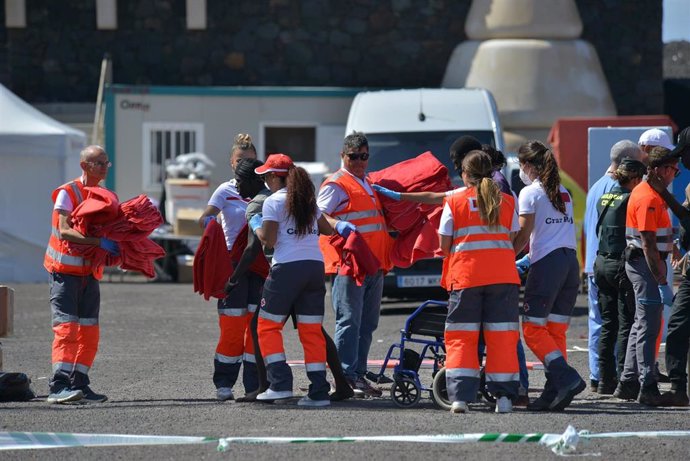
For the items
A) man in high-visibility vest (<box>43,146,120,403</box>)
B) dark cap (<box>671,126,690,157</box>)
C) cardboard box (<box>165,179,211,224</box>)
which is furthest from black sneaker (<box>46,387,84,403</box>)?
cardboard box (<box>165,179,211,224</box>)

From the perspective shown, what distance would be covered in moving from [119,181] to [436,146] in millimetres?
9802

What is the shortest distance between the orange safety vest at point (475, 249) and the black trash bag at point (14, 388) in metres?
3.11

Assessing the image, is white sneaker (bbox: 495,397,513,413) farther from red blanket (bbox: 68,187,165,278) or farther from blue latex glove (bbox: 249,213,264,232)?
red blanket (bbox: 68,187,165,278)

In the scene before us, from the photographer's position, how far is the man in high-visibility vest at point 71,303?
974cm

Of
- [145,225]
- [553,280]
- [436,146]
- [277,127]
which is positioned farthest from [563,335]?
[277,127]

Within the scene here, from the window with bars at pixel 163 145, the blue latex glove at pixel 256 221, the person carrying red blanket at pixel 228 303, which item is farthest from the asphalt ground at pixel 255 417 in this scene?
the window with bars at pixel 163 145

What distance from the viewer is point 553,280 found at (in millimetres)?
9453

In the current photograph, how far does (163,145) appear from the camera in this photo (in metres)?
25.4

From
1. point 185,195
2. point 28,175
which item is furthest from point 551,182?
point 185,195

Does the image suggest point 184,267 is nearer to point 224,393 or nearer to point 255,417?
point 224,393

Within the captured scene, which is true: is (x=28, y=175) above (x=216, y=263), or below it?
below

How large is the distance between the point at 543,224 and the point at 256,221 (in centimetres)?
191

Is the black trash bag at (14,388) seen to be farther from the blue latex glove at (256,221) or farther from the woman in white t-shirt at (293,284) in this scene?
the blue latex glove at (256,221)

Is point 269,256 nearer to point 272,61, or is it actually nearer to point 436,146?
point 436,146
